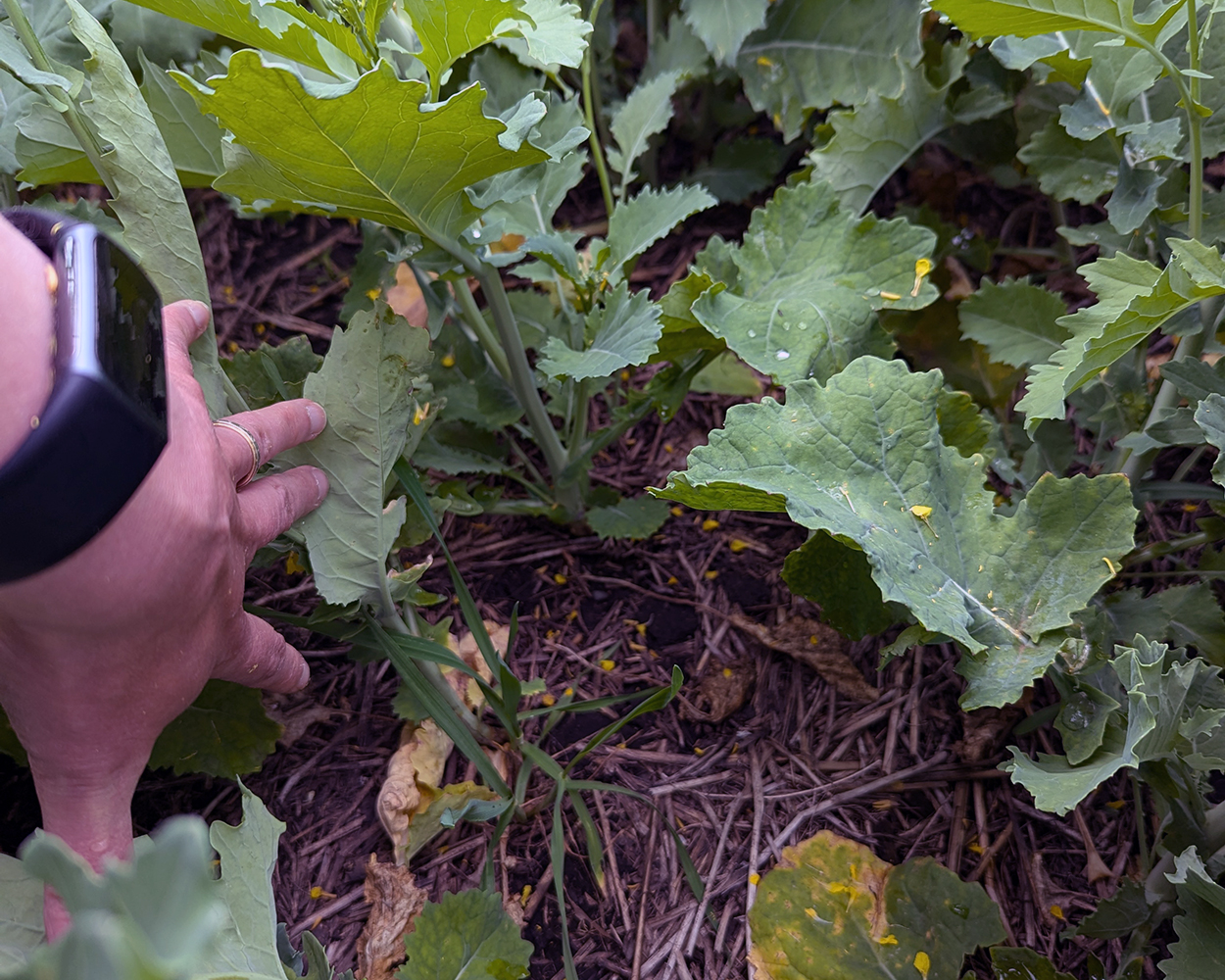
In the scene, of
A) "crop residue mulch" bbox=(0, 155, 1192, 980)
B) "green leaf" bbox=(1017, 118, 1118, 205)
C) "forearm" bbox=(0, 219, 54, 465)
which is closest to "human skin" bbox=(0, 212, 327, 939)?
"forearm" bbox=(0, 219, 54, 465)

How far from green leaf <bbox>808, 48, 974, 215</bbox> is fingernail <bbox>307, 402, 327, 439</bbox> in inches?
33.8

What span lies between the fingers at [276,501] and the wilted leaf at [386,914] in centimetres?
52

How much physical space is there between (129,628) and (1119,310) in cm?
108

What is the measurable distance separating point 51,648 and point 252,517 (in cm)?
24

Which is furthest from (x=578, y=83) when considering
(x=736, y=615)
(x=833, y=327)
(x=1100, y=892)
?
(x=1100, y=892)

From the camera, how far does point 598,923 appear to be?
1.17 meters

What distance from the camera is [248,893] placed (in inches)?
33.9

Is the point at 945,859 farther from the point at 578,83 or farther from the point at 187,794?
the point at 578,83

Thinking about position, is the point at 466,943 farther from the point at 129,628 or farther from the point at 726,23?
the point at 726,23

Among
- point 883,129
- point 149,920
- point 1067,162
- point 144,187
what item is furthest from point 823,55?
point 149,920

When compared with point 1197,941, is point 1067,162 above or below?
above

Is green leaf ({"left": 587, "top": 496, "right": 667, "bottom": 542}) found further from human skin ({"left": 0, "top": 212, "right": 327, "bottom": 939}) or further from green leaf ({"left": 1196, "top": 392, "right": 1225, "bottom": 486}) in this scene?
green leaf ({"left": 1196, "top": 392, "right": 1225, "bottom": 486})

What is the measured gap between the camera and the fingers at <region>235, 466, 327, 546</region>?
924mm

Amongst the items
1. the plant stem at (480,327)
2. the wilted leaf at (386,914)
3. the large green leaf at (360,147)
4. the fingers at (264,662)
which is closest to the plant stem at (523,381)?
the plant stem at (480,327)
